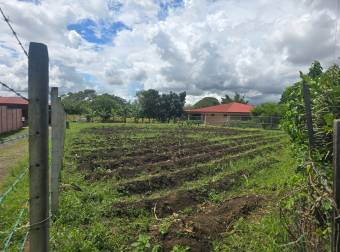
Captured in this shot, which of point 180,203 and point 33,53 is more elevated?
point 33,53

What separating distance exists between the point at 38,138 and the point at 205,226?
11.1ft

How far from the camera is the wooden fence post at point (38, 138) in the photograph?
2.15m

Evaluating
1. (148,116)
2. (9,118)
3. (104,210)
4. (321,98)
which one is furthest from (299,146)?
(148,116)

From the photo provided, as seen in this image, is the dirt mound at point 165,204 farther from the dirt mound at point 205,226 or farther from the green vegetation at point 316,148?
the green vegetation at point 316,148

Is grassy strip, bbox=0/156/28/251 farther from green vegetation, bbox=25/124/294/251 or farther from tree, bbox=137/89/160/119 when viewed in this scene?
tree, bbox=137/89/160/119

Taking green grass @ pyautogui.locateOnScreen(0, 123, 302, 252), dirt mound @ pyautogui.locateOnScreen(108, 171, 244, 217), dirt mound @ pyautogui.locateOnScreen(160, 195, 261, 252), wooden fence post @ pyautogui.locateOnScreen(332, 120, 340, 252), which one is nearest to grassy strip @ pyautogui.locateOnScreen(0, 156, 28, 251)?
green grass @ pyautogui.locateOnScreen(0, 123, 302, 252)

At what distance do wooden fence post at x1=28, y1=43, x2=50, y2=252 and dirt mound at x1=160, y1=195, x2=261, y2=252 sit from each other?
2.30m

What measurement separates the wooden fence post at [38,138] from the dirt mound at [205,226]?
2305 mm

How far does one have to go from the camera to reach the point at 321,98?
445 cm

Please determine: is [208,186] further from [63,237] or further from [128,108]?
[128,108]

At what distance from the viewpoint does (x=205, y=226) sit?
4.88 metres

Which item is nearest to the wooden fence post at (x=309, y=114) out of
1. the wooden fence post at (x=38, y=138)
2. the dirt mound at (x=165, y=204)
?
the dirt mound at (x=165, y=204)

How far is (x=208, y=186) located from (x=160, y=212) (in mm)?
2082

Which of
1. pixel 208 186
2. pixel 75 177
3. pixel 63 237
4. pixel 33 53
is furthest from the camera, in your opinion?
pixel 75 177
